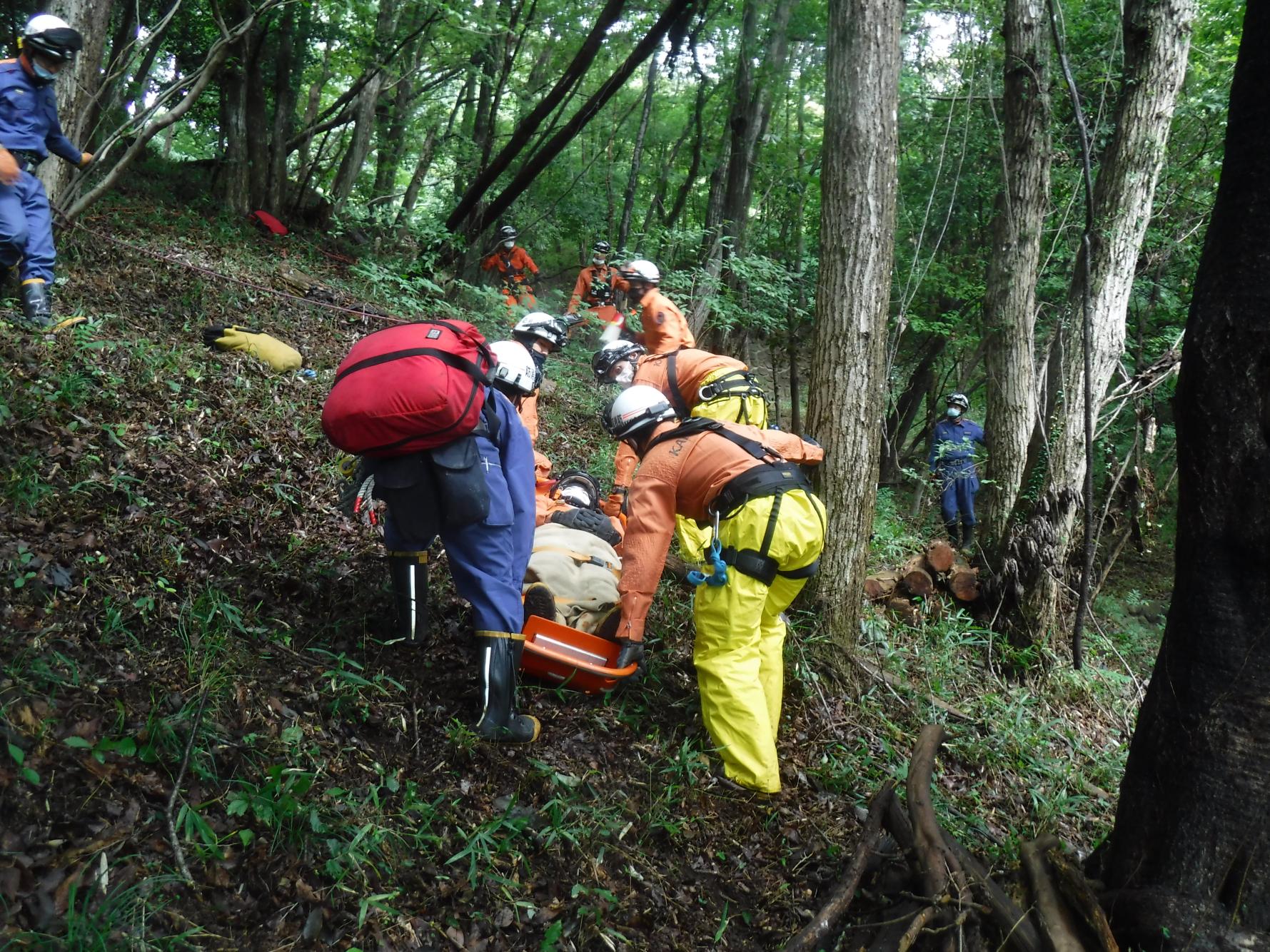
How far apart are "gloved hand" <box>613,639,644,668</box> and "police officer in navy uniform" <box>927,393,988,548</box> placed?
20.2 ft

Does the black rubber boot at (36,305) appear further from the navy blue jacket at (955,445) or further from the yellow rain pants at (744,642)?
the navy blue jacket at (955,445)

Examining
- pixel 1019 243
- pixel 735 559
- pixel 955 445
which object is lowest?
pixel 735 559

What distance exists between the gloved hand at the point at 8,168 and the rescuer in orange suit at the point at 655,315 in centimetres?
479

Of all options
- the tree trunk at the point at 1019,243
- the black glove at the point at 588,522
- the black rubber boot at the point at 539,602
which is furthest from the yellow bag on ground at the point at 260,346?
the tree trunk at the point at 1019,243

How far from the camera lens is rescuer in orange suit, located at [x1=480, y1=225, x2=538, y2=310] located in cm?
1139

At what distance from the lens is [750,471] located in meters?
3.98

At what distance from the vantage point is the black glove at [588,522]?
17.6 feet

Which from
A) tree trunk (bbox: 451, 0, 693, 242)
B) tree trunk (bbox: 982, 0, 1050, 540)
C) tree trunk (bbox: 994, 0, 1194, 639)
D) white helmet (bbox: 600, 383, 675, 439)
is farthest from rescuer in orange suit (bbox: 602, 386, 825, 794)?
tree trunk (bbox: 451, 0, 693, 242)

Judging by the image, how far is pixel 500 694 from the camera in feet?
11.7

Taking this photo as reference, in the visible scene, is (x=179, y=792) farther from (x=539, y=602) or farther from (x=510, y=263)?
(x=510, y=263)

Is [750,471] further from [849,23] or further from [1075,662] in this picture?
[1075,662]

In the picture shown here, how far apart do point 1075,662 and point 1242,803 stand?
361cm

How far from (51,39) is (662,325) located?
5.01 meters

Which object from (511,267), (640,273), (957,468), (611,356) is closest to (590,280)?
(511,267)
